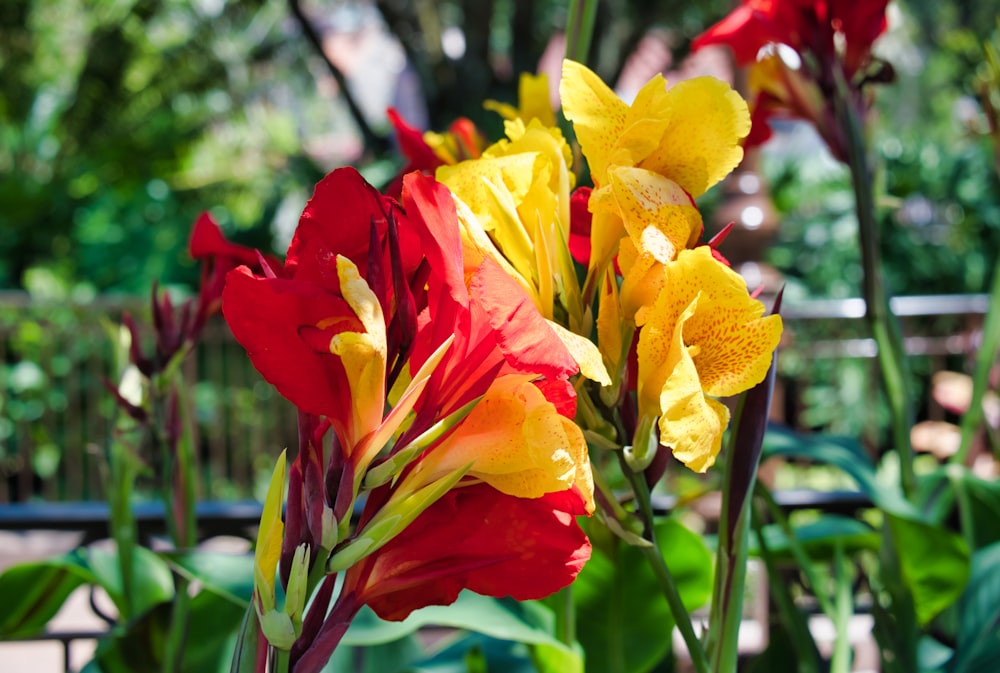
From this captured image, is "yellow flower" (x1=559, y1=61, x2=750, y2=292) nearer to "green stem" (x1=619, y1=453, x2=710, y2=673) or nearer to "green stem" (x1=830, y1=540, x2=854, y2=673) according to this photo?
"green stem" (x1=619, y1=453, x2=710, y2=673)

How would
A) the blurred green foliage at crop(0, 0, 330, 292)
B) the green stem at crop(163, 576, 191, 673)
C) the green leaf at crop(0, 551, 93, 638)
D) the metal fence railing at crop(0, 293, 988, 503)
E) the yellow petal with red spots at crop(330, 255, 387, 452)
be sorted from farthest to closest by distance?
the blurred green foliage at crop(0, 0, 330, 292) → the metal fence railing at crop(0, 293, 988, 503) → the green leaf at crop(0, 551, 93, 638) → the green stem at crop(163, 576, 191, 673) → the yellow petal with red spots at crop(330, 255, 387, 452)

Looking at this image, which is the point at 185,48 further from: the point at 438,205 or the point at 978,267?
the point at 438,205

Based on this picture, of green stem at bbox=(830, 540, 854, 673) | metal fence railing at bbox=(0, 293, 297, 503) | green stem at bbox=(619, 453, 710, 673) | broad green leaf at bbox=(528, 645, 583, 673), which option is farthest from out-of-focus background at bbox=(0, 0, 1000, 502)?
green stem at bbox=(619, 453, 710, 673)

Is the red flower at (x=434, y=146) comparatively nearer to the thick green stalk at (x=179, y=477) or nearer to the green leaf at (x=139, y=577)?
the thick green stalk at (x=179, y=477)

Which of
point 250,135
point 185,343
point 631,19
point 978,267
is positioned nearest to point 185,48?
point 631,19

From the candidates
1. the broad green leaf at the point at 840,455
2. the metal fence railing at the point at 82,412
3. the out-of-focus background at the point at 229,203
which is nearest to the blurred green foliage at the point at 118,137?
the out-of-focus background at the point at 229,203

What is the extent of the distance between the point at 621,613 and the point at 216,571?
0.24m

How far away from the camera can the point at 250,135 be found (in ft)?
32.4

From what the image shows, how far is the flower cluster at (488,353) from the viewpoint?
254 mm

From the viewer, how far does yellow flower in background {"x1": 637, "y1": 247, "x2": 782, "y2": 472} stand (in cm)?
29

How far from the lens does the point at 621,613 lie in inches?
21.7

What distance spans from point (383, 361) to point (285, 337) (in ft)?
0.09

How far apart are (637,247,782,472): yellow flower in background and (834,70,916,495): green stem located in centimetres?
32

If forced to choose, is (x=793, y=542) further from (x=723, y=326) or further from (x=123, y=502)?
(x=123, y=502)
